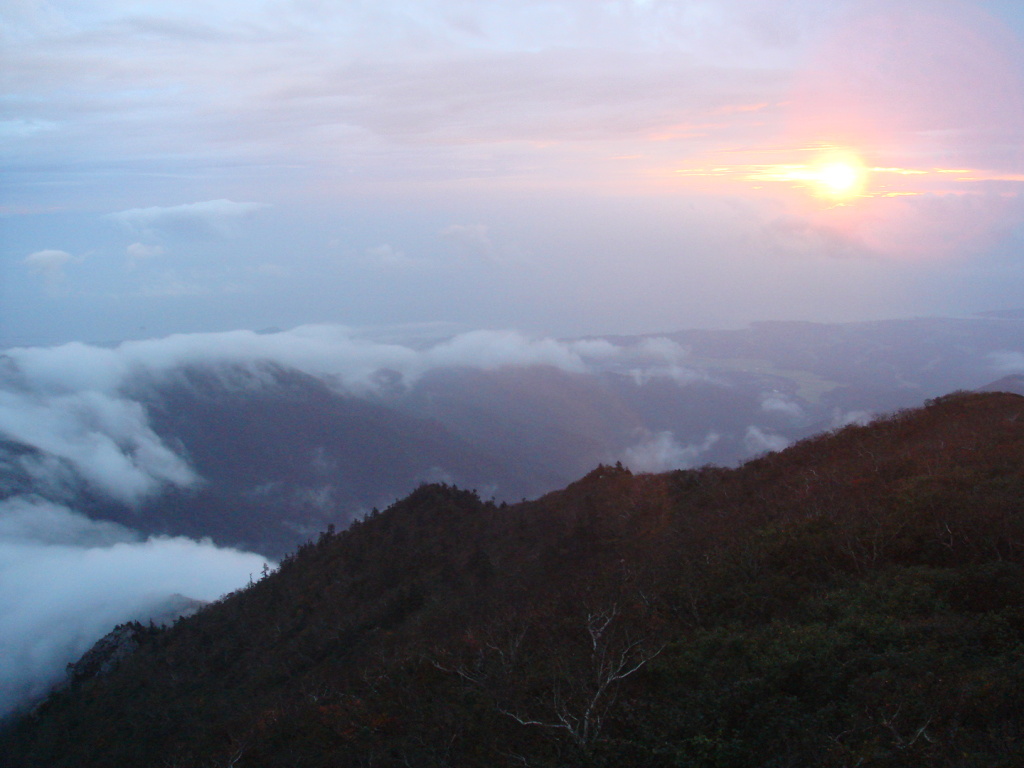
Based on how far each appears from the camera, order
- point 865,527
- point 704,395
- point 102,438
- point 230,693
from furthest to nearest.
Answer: point 102,438 → point 704,395 → point 230,693 → point 865,527

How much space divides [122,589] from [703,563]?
84.6m

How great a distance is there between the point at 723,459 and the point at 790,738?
Result: 9084 centimetres

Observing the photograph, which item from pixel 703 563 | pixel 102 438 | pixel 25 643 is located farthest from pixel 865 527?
pixel 102 438

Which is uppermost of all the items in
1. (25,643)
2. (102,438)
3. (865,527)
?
(102,438)

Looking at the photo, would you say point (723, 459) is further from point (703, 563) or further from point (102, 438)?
point (102, 438)

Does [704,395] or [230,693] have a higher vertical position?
[704,395]

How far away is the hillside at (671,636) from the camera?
24.6ft

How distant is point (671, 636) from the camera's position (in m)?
10.4

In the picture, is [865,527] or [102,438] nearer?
[865,527]

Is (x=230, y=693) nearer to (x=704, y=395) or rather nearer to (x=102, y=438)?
(x=704, y=395)

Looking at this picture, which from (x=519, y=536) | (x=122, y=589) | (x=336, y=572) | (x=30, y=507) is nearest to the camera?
(x=519, y=536)

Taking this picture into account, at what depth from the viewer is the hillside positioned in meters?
7.50

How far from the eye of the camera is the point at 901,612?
31.0 ft

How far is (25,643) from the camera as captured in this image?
64.8 meters
